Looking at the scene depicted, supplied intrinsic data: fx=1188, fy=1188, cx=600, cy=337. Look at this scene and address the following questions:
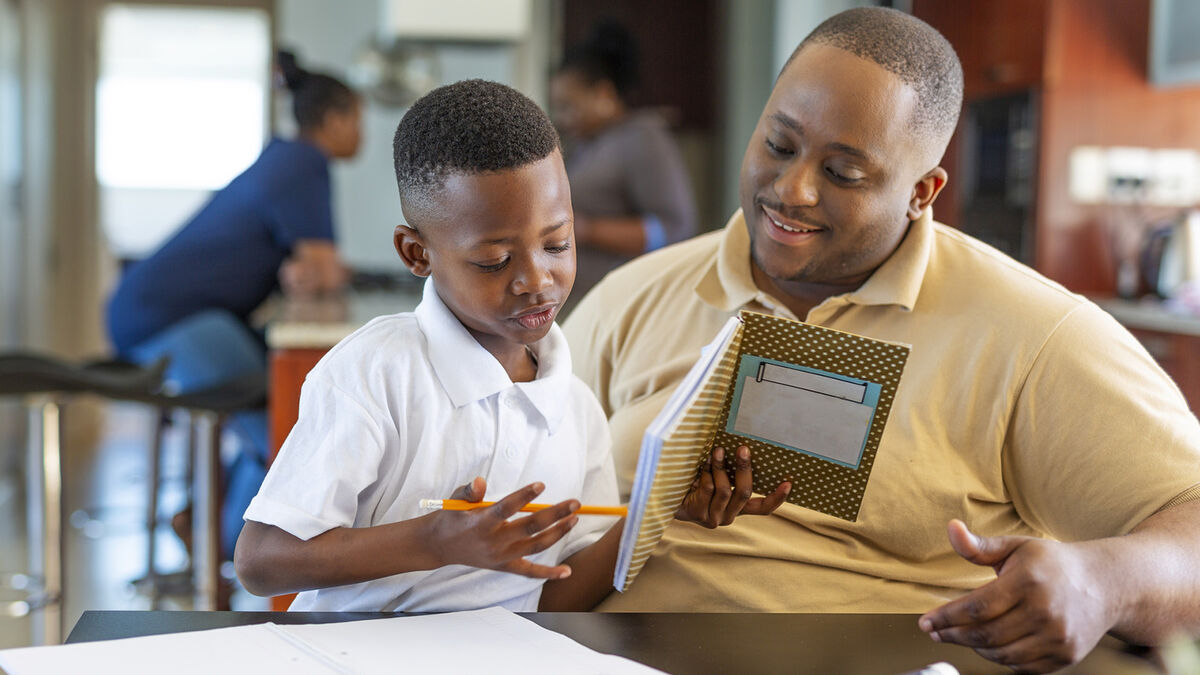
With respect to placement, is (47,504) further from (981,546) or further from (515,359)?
(981,546)

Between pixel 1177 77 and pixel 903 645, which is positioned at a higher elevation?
pixel 1177 77

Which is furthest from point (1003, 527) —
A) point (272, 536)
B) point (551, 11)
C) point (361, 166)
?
point (551, 11)

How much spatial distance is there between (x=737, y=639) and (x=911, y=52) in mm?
668

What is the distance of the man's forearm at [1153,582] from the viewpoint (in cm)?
90

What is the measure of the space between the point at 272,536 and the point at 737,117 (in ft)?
19.8

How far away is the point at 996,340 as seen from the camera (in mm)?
1185

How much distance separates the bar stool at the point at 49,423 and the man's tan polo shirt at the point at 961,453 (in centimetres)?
197

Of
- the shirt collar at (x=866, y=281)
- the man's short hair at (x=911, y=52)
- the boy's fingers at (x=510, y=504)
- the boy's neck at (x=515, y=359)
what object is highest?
the man's short hair at (x=911, y=52)

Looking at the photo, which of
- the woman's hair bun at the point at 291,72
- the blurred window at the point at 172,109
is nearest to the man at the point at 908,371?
the woman's hair bun at the point at 291,72

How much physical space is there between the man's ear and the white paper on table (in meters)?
0.67

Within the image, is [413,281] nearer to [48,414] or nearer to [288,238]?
[288,238]

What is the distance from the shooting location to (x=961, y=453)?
3.89 feet

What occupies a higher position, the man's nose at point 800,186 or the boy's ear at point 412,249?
the man's nose at point 800,186

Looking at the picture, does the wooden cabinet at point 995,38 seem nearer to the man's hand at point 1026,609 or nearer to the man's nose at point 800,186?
the man's nose at point 800,186
